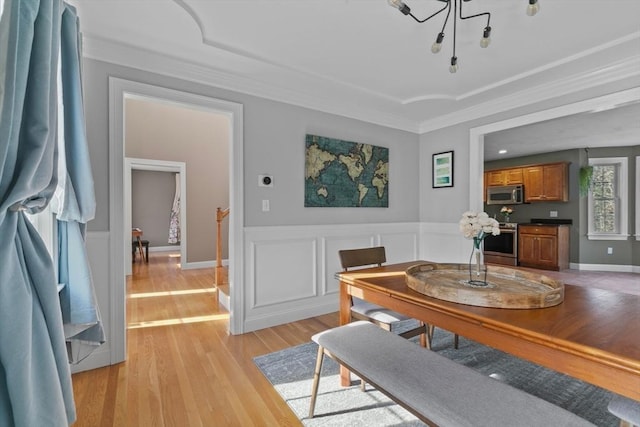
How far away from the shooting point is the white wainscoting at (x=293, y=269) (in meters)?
2.85

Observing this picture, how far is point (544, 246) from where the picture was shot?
572 cm

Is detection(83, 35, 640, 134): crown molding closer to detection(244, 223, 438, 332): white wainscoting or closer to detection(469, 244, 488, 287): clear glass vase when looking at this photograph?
detection(244, 223, 438, 332): white wainscoting

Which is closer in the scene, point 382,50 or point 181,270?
point 382,50

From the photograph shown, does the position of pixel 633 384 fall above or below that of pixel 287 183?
below

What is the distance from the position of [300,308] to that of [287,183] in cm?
131

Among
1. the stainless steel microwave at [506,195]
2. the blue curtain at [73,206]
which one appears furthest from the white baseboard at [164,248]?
the stainless steel microwave at [506,195]

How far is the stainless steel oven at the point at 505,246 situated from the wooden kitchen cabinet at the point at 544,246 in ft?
0.36

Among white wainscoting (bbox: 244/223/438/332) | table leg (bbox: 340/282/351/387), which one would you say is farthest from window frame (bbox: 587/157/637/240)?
table leg (bbox: 340/282/351/387)

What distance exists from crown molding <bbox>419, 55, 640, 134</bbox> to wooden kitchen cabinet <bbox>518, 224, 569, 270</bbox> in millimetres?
3640

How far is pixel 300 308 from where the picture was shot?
3119 mm

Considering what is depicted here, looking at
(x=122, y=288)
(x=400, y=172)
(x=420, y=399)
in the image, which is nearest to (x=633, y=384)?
(x=420, y=399)

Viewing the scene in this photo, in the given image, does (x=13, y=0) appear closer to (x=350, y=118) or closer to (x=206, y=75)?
(x=206, y=75)

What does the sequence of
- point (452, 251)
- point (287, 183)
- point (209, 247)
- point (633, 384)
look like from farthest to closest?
point (209, 247) < point (452, 251) < point (287, 183) < point (633, 384)

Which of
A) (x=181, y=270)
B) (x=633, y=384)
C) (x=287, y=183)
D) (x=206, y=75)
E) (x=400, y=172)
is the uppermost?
(x=206, y=75)
